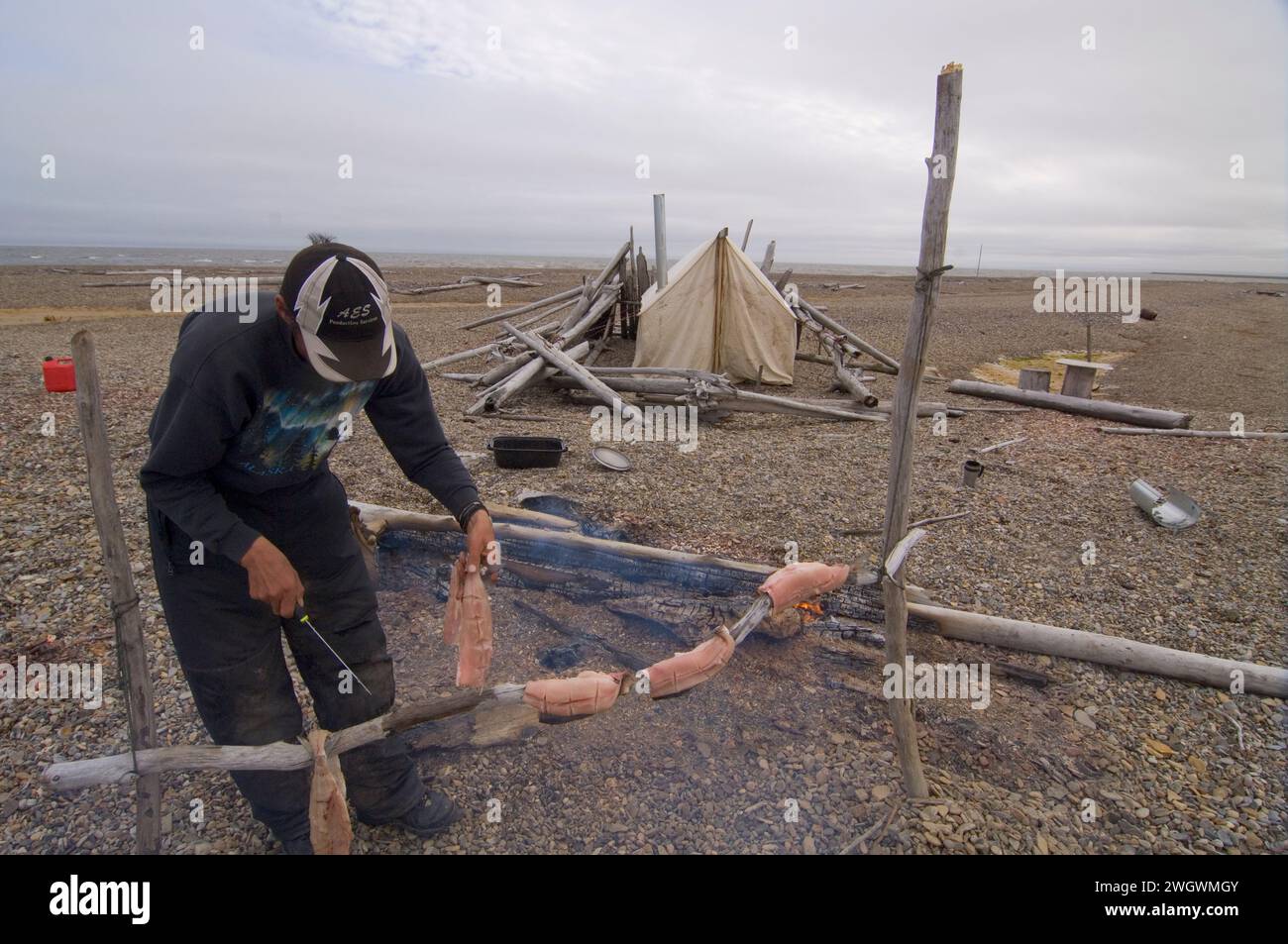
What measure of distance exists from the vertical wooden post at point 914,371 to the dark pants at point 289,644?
2.01m

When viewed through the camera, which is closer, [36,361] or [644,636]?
[644,636]

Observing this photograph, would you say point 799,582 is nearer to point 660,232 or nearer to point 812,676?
point 812,676

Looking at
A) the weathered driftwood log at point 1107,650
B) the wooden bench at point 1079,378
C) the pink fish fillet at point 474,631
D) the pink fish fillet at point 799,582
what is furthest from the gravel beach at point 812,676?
the wooden bench at point 1079,378

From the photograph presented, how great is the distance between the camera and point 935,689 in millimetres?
3660

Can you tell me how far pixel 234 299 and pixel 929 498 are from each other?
5811mm

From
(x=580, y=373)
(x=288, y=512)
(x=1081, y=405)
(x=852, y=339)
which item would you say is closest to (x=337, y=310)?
(x=288, y=512)

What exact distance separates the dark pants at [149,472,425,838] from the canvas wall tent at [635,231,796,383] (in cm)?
877

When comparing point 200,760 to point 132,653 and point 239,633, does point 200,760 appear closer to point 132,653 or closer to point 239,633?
point 239,633

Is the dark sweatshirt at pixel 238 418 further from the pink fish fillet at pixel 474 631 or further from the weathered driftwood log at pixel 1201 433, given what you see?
the weathered driftwood log at pixel 1201 433

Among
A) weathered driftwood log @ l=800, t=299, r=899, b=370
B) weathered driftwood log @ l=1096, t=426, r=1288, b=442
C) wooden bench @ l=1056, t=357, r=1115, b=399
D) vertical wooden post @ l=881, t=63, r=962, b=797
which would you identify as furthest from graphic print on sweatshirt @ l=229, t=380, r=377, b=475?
weathered driftwood log @ l=800, t=299, r=899, b=370

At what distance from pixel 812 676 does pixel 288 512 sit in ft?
8.65

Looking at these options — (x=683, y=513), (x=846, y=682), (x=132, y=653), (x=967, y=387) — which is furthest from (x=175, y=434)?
(x=967, y=387)

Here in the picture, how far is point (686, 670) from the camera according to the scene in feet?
8.87
